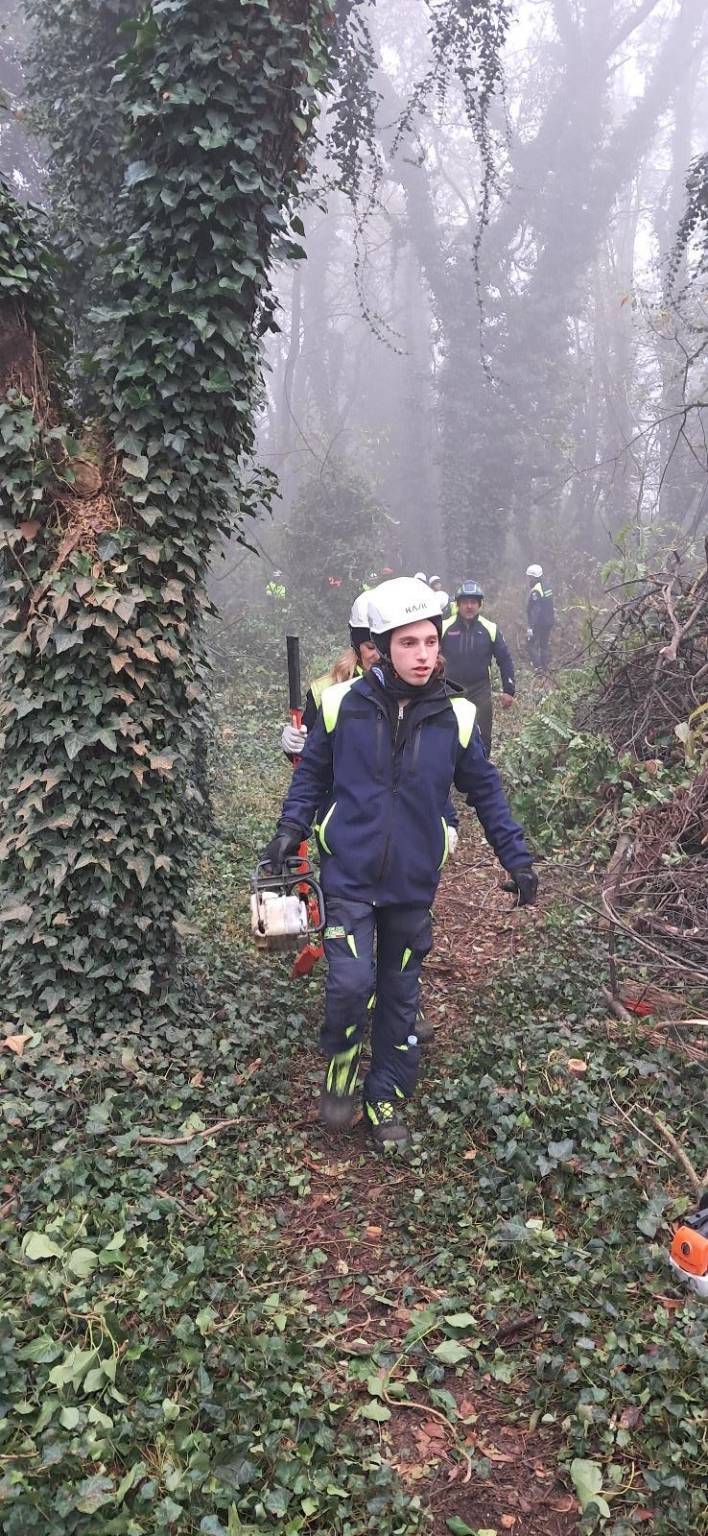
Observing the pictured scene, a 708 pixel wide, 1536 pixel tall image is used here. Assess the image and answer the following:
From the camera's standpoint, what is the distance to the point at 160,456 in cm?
400

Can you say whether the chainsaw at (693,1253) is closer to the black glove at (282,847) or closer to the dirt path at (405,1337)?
the dirt path at (405,1337)

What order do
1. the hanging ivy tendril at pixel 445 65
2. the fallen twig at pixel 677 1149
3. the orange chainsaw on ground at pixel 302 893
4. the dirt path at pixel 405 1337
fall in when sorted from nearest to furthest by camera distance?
the dirt path at pixel 405 1337 → the fallen twig at pixel 677 1149 → the orange chainsaw on ground at pixel 302 893 → the hanging ivy tendril at pixel 445 65

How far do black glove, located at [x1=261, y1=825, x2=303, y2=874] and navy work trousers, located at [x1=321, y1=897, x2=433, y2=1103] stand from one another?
290 mm

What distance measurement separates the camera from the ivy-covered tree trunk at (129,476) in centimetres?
376

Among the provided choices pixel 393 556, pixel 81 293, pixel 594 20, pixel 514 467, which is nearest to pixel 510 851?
pixel 81 293

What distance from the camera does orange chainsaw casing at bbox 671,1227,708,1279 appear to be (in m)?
2.71

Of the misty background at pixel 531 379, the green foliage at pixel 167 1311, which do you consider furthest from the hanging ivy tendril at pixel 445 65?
the misty background at pixel 531 379

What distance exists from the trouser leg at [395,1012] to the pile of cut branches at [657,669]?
3361 millimetres

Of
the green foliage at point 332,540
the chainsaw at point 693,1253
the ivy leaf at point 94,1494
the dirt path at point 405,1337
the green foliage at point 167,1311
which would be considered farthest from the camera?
the green foliage at point 332,540

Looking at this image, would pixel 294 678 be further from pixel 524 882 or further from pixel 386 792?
pixel 524 882

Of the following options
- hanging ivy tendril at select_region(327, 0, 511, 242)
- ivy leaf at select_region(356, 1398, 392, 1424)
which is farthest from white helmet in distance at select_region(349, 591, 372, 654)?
hanging ivy tendril at select_region(327, 0, 511, 242)

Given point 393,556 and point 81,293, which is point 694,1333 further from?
point 393,556

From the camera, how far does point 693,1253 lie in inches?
108

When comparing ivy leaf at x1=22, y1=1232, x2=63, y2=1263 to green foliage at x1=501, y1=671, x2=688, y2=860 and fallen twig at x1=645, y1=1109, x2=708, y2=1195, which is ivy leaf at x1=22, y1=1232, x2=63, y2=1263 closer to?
fallen twig at x1=645, y1=1109, x2=708, y2=1195
